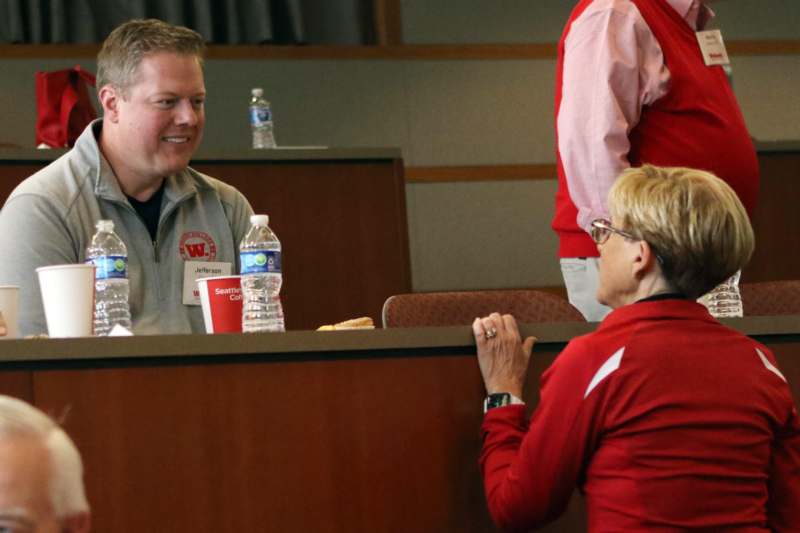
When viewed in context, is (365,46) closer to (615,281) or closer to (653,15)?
(653,15)

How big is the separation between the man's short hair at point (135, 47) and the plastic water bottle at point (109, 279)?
440 millimetres

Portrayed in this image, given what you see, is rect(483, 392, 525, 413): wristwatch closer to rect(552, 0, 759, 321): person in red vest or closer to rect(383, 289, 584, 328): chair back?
rect(383, 289, 584, 328): chair back

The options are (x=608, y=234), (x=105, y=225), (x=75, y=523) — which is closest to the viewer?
(x=75, y=523)

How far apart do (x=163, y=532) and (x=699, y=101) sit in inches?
69.6

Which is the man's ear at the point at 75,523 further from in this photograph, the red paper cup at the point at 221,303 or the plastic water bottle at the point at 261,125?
the plastic water bottle at the point at 261,125

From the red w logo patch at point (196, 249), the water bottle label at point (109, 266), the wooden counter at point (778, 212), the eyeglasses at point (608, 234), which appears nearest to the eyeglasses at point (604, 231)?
the eyeglasses at point (608, 234)

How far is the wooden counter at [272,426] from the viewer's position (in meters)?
2.21

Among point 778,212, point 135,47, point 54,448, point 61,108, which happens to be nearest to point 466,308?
point 135,47

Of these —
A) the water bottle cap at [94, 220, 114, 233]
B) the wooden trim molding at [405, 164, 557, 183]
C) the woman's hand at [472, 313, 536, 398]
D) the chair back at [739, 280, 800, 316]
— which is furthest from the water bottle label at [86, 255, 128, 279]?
the wooden trim molding at [405, 164, 557, 183]

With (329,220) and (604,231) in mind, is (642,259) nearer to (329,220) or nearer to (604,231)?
(604,231)

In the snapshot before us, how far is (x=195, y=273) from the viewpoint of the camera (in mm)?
3178

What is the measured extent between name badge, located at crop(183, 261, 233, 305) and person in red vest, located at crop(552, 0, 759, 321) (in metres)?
0.80

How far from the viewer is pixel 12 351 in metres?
2.18

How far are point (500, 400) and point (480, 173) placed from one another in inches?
171
